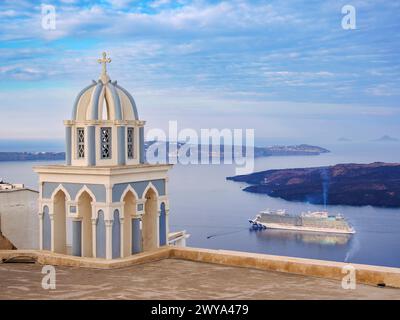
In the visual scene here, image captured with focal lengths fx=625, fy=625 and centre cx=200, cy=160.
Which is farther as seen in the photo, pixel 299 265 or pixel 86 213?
pixel 86 213

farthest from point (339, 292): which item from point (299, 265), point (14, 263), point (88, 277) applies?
point (14, 263)

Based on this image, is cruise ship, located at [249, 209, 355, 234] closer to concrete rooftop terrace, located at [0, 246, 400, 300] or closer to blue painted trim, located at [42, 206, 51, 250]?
blue painted trim, located at [42, 206, 51, 250]

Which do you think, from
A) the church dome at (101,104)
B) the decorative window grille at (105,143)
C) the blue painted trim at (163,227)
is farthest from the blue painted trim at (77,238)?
the church dome at (101,104)

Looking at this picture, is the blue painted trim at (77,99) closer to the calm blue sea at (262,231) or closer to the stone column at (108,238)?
the stone column at (108,238)

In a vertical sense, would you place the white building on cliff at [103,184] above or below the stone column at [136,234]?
above

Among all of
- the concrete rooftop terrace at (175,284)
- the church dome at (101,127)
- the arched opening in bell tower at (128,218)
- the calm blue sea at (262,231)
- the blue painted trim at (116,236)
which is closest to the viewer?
the concrete rooftop terrace at (175,284)
